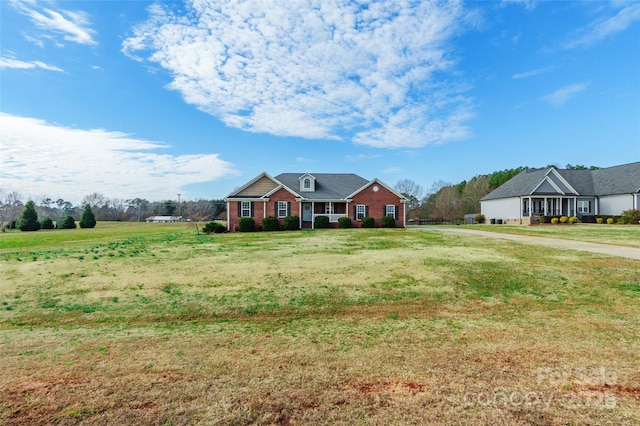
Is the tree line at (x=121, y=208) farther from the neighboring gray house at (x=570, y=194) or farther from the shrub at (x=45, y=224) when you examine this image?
the neighboring gray house at (x=570, y=194)

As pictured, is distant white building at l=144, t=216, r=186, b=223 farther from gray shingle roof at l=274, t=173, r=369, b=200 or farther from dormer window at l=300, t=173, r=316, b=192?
dormer window at l=300, t=173, r=316, b=192

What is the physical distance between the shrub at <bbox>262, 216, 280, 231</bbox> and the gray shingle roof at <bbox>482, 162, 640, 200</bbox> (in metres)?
27.4

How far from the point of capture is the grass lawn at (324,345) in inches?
134

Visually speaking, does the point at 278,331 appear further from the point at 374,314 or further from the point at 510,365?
the point at 510,365

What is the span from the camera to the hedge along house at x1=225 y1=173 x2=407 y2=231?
30203 millimetres

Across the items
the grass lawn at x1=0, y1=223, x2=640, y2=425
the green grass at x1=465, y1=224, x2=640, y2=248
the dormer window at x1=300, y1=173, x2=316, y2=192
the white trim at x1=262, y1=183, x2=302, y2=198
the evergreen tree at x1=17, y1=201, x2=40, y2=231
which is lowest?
the grass lawn at x1=0, y1=223, x2=640, y2=425

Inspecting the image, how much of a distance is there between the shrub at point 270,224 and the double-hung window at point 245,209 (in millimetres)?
1798

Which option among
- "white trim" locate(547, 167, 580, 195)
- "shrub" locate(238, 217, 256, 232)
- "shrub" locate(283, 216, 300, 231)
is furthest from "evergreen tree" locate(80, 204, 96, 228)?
"white trim" locate(547, 167, 580, 195)

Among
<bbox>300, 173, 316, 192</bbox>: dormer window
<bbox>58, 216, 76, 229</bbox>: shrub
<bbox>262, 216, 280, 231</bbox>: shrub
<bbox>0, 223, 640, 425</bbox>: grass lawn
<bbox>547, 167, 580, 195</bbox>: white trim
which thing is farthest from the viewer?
<bbox>58, 216, 76, 229</bbox>: shrub

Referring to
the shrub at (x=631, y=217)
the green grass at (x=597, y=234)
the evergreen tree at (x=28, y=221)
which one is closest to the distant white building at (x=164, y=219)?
the evergreen tree at (x=28, y=221)

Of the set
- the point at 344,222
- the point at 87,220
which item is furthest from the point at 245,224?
the point at 87,220

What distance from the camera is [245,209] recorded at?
30.1 meters

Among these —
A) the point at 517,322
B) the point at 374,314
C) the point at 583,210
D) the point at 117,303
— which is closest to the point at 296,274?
the point at 374,314

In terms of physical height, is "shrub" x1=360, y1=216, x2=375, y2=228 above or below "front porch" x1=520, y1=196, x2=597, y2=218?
below
